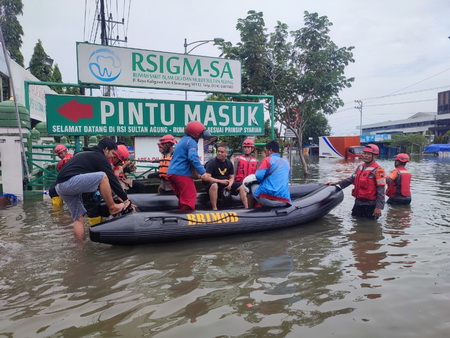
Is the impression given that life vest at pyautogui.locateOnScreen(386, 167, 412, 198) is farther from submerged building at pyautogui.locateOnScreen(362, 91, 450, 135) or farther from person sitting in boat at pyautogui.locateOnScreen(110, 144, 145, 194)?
submerged building at pyautogui.locateOnScreen(362, 91, 450, 135)

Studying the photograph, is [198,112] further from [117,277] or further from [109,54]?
[117,277]

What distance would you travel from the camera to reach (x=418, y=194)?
32.4ft

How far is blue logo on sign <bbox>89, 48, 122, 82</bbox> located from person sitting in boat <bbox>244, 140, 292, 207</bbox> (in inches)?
176

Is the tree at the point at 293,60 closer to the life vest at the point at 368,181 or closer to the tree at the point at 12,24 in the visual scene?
the life vest at the point at 368,181

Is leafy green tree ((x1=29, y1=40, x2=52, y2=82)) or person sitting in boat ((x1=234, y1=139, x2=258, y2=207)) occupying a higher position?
leafy green tree ((x1=29, y1=40, x2=52, y2=82))

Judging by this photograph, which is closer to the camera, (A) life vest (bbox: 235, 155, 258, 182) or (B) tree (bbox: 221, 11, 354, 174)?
(A) life vest (bbox: 235, 155, 258, 182)

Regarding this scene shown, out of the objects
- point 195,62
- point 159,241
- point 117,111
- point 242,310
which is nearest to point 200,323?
point 242,310

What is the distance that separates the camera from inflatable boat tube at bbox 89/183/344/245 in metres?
4.45

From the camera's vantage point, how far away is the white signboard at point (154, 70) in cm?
784

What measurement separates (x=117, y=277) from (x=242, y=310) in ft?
4.75

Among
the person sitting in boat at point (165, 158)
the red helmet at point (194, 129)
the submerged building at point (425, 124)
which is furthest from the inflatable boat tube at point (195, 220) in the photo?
the submerged building at point (425, 124)

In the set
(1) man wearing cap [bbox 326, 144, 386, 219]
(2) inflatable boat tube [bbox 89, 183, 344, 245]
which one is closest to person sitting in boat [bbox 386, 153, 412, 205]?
(1) man wearing cap [bbox 326, 144, 386, 219]

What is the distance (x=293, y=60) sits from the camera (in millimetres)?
15992

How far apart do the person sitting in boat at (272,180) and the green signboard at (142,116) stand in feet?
12.4
